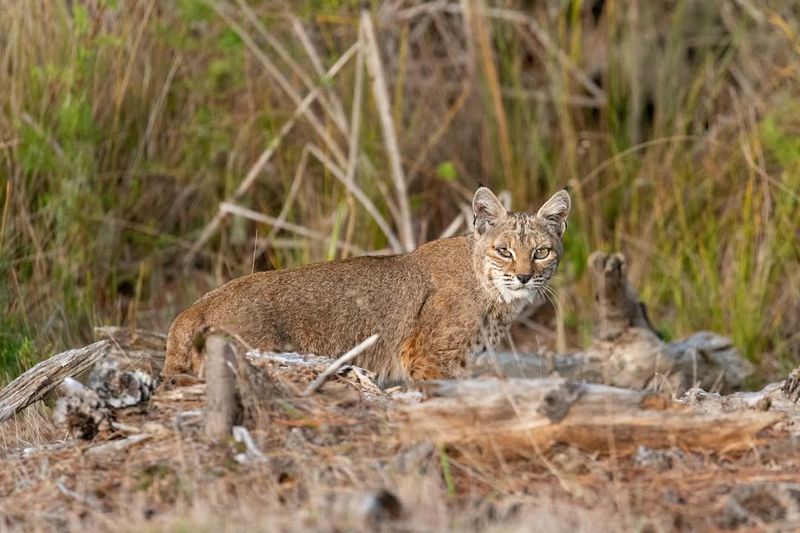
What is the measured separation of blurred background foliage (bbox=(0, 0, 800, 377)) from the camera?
860 cm

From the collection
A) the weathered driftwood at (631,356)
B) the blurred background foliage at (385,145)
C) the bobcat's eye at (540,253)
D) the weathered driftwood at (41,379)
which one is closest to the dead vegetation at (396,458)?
the weathered driftwood at (41,379)

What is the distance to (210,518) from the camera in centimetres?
398

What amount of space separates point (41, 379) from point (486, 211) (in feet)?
9.21

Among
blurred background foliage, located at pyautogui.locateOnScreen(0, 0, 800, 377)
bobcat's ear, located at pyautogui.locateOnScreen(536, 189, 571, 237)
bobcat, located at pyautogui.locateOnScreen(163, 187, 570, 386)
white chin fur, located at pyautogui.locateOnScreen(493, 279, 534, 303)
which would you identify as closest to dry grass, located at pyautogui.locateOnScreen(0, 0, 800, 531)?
blurred background foliage, located at pyautogui.locateOnScreen(0, 0, 800, 377)

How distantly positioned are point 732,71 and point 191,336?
6833mm

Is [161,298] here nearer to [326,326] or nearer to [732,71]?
[326,326]

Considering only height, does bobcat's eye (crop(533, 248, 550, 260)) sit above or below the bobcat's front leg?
above

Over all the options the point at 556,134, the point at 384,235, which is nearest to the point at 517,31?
the point at 556,134

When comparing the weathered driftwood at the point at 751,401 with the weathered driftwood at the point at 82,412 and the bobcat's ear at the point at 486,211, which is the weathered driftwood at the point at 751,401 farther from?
the weathered driftwood at the point at 82,412

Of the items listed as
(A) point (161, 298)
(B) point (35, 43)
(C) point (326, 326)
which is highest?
(B) point (35, 43)

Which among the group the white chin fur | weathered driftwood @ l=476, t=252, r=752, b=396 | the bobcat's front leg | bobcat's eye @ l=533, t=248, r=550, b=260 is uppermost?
bobcat's eye @ l=533, t=248, r=550, b=260

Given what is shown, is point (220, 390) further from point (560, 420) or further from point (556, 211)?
point (556, 211)

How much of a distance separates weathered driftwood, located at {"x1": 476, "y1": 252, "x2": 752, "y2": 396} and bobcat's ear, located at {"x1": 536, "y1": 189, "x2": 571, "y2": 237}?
0.75m

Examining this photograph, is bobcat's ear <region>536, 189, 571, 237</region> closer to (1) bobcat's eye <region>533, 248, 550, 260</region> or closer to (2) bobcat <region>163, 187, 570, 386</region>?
(2) bobcat <region>163, 187, 570, 386</region>
